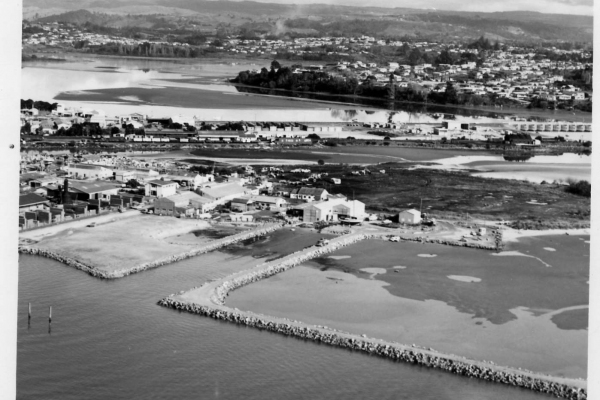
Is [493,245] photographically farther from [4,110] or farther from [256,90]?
[256,90]

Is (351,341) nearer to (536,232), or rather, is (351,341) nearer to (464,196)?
(536,232)

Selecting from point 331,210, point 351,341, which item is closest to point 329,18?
point 331,210

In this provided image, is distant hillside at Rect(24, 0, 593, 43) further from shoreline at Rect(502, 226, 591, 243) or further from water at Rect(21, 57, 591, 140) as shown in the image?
shoreline at Rect(502, 226, 591, 243)

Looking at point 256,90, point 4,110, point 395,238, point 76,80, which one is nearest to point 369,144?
point 256,90

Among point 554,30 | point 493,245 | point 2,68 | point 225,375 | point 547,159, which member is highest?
point 554,30

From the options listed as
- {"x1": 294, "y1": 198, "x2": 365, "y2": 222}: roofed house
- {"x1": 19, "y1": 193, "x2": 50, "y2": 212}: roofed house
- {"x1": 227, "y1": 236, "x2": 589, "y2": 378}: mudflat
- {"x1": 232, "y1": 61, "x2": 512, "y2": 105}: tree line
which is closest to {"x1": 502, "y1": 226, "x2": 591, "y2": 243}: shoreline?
{"x1": 227, "y1": 236, "x2": 589, "y2": 378}: mudflat

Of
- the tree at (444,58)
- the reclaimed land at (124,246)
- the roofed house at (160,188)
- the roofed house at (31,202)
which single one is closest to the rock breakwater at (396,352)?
the reclaimed land at (124,246)

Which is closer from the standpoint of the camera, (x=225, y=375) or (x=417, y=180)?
(x=225, y=375)

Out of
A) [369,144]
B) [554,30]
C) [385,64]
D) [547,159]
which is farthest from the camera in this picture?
[385,64]
